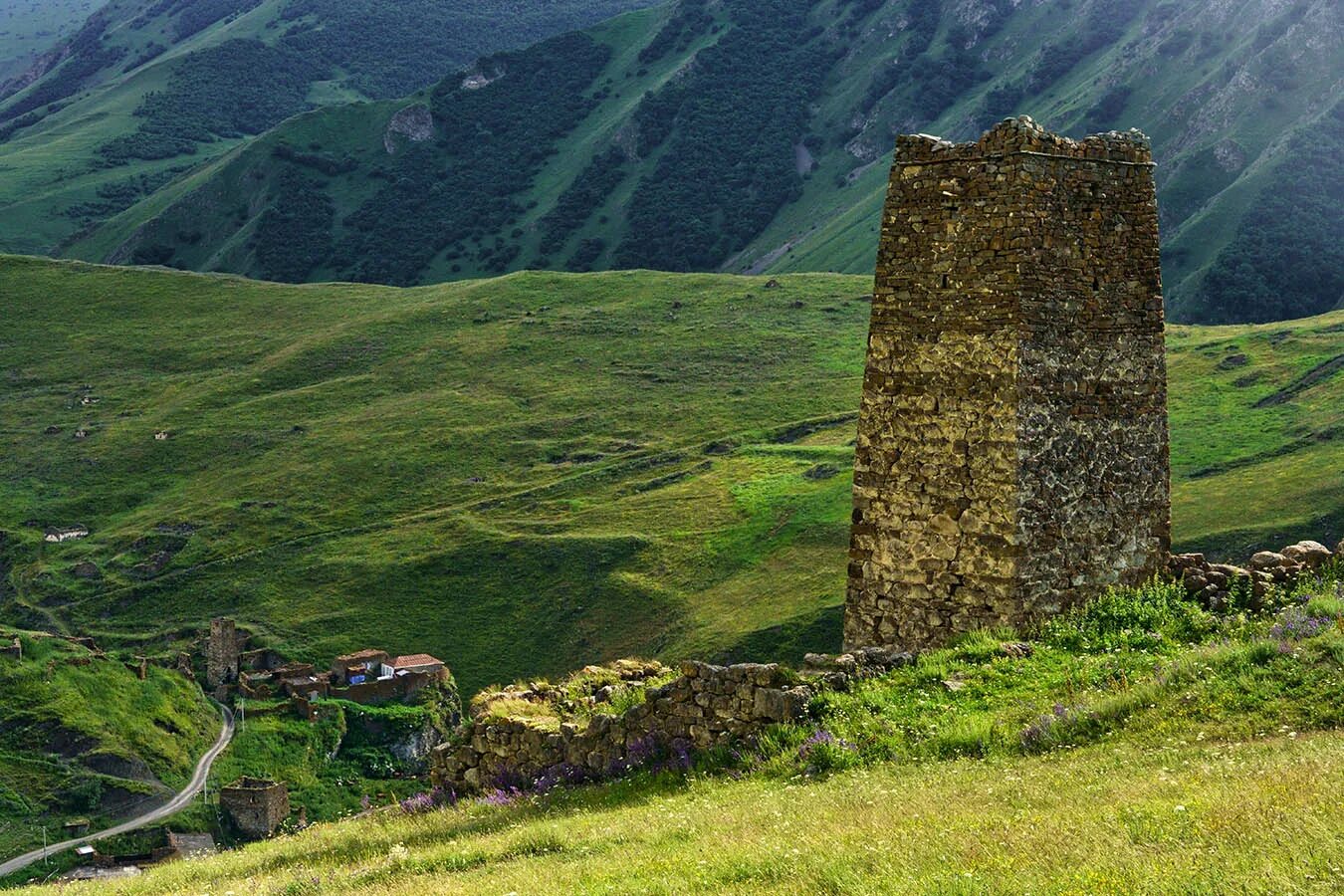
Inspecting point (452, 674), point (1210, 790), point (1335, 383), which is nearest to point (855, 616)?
point (1210, 790)

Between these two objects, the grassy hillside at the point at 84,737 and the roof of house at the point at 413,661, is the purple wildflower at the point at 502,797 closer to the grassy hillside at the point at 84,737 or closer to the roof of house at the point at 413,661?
the grassy hillside at the point at 84,737

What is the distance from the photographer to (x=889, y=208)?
16.3m

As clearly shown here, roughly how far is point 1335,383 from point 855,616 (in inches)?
3767

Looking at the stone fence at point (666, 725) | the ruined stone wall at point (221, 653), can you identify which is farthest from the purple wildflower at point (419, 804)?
the ruined stone wall at point (221, 653)

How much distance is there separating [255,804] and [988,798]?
62.3 m

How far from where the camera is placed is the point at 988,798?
10.8 meters

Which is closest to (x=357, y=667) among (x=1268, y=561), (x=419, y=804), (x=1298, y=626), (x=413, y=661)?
(x=413, y=661)

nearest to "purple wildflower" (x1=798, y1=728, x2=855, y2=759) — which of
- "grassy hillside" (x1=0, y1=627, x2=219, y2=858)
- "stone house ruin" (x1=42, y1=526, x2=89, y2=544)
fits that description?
"grassy hillside" (x1=0, y1=627, x2=219, y2=858)

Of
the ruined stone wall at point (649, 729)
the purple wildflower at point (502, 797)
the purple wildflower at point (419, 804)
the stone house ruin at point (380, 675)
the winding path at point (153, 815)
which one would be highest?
the ruined stone wall at point (649, 729)

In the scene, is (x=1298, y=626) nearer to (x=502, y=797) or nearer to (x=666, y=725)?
(x=666, y=725)

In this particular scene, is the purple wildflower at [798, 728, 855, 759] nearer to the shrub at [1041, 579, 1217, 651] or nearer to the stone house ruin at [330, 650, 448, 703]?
the shrub at [1041, 579, 1217, 651]

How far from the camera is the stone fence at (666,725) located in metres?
14.1

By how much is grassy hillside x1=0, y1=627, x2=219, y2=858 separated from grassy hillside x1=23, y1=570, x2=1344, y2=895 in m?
58.6

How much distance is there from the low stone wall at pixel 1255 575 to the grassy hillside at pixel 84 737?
196 ft
